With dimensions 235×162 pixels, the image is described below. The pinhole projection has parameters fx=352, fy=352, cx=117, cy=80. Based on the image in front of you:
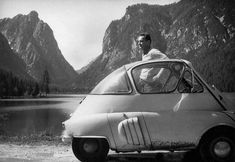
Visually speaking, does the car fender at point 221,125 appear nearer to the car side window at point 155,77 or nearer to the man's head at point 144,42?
the car side window at point 155,77

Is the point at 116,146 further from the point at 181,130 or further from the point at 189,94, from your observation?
the point at 189,94

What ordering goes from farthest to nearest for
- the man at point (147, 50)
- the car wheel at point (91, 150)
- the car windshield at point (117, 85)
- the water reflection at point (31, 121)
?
the water reflection at point (31, 121)
the man at point (147, 50)
the car windshield at point (117, 85)
the car wheel at point (91, 150)

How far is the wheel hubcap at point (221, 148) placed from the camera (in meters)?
6.00

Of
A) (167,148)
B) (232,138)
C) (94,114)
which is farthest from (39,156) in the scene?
(232,138)

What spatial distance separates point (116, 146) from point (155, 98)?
42.7 inches

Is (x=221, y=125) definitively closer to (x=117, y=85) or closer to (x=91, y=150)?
(x=117, y=85)

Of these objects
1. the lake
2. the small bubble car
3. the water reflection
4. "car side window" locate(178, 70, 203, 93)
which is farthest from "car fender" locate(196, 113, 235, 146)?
the water reflection

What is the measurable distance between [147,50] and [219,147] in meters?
2.35

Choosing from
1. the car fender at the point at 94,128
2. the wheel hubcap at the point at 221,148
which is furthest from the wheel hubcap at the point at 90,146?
the wheel hubcap at the point at 221,148

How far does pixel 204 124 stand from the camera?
605 centimetres

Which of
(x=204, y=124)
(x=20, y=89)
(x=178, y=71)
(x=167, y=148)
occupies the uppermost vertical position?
(x=178, y=71)

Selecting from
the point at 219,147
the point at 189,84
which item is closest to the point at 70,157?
the point at 189,84

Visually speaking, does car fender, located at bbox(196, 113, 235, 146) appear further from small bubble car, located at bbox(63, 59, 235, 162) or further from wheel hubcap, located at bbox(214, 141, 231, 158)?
wheel hubcap, located at bbox(214, 141, 231, 158)

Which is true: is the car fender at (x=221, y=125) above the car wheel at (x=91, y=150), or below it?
above
